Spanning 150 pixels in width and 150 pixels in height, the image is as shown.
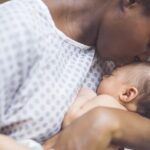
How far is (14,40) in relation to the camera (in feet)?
3.95

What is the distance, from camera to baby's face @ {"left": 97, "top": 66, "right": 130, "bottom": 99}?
4.45 ft

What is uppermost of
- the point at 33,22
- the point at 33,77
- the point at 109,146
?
the point at 33,22

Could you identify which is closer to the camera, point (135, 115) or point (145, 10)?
point (135, 115)

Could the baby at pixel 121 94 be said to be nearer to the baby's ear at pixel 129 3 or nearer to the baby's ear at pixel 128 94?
the baby's ear at pixel 128 94

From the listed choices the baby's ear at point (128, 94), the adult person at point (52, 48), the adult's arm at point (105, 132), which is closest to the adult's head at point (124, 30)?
the adult person at point (52, 48)

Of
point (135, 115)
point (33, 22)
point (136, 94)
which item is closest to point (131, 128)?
point (135, 115)

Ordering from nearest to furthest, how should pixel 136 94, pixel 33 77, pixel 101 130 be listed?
pixel 101 130 → pixel 33 77 → pixel 136 94

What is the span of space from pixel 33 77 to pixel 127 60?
0.36 metres

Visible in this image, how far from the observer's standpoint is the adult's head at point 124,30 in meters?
1.31

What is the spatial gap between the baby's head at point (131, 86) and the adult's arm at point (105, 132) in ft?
0.50

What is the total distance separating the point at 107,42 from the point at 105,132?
36 centimetres

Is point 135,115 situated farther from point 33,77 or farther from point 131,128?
point 33,77

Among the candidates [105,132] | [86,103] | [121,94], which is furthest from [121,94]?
[105,132]

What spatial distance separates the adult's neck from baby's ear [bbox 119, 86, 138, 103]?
0.21 meters
